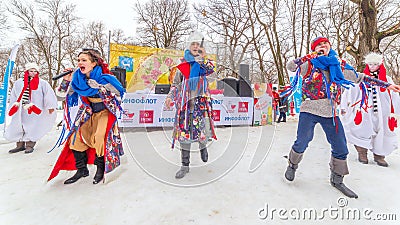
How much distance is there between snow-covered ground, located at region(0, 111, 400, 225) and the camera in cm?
176

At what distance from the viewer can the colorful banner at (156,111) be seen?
5375 millimetres

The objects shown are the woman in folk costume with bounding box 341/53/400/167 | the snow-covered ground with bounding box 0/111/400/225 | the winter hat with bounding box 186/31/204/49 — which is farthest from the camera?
the woman in folk costume with bounding box 341/53/400/167

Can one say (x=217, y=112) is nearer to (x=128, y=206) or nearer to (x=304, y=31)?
(x=128, y=206)

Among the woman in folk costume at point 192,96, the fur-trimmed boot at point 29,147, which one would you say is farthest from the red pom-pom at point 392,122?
the fur-trimmed boot at point 29,147

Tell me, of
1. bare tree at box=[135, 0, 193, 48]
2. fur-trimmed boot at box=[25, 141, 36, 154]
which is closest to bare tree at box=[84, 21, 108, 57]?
bare tree at box=[135, 0, 193, 48]

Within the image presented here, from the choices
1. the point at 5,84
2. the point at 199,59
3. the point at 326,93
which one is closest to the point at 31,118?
the point at 5,84

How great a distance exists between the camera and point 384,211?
1881mm

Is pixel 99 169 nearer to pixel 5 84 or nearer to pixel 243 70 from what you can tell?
pixel 243 70

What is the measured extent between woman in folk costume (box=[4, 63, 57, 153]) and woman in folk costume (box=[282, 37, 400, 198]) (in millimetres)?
3797

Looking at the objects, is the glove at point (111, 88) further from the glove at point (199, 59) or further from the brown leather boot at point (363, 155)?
the brown leather boot at point (363, 155)

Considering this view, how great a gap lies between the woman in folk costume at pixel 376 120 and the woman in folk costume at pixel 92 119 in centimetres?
315

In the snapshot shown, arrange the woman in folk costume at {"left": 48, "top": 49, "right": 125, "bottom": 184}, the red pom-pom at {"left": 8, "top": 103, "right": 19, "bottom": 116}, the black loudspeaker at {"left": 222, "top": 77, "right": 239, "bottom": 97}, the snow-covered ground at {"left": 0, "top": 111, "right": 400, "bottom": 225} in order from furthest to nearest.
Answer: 1. the black loudspeaker at {"left": 222, "top": 77, "right": 239, "bottom": 97}
2. the red pom-pom at {"left": 8, "top": 103, "right": 19, "bottom": 116}
3. the woman in folk costume at {"left": 48, "top": 49, "right": 125, "bottom": 184}
4. the snow-covered ground at {"left": 0, "top": 111, "right": 400, "bottom": 225}

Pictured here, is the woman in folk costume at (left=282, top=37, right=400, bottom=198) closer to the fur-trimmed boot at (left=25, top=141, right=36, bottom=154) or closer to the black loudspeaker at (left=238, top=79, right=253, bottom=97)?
the fur-trimmed boot at (left=25, top=141, right=36, bottom=154)

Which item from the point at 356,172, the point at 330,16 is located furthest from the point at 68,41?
the point at 356,172
